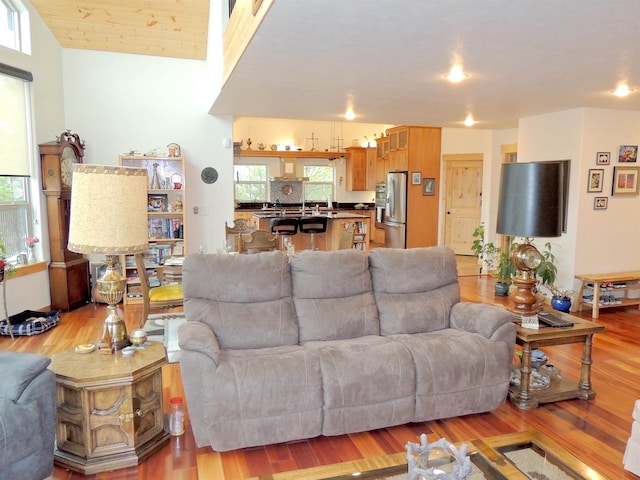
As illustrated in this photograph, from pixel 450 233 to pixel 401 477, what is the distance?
797 centimetres

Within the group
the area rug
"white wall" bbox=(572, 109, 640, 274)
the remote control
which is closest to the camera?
the remote control

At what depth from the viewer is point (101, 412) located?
7.36ft

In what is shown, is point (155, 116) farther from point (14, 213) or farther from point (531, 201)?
point (531, 201)

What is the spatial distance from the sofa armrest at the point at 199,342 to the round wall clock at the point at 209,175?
3859 mm

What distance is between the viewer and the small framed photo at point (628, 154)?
5332mm

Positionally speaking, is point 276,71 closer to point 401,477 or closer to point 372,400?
point 372,400

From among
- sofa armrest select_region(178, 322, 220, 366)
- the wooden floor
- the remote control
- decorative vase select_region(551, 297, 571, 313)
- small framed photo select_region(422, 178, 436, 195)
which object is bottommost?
the wooden floor

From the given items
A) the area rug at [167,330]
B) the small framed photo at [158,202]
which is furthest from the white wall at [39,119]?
the area rug at [167,330]

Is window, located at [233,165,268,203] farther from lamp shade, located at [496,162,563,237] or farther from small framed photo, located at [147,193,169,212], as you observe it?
lamp shade, located at [496,162,563,237]

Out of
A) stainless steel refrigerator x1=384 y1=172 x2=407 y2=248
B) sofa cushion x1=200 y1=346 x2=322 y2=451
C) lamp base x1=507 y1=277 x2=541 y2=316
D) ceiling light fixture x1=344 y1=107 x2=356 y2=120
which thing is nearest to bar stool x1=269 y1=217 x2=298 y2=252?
stainless steel refrigerator x1=384 y1=172 x2=407 y2=248

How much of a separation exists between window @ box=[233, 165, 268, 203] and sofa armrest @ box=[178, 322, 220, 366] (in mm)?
8578

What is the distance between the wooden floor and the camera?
2.30 metres

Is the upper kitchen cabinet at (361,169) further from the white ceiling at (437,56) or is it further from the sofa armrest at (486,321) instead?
the sofa armrest at (486,321)

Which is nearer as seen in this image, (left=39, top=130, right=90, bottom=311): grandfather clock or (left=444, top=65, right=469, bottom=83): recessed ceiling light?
(left=444, top=65, right=469, bottom=83): recessed ceiling light
